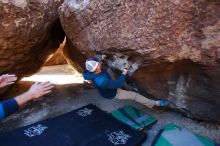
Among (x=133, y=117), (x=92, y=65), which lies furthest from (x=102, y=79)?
(x=133, y=117)

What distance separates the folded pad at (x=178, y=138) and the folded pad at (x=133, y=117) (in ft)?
0.79

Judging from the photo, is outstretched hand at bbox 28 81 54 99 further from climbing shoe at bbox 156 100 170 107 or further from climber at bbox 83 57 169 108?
climbing shoe at bbox 156 100 170 107

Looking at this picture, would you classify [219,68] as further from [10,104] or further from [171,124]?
[10,104]

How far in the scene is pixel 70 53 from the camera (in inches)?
167

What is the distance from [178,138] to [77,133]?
38.6 inches

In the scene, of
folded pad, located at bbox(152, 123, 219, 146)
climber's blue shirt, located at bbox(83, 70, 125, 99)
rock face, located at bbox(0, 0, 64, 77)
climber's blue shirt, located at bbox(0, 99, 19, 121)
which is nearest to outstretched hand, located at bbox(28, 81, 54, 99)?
climber's blue shirt, located at bbox(0, 99, 19, 121)

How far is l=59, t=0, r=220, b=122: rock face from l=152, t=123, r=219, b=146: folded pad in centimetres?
25

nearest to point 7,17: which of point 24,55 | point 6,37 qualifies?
point 6,37

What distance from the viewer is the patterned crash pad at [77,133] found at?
2.79m

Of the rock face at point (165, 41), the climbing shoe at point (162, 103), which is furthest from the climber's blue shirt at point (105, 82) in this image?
the climbing shoe at point (162, 103)

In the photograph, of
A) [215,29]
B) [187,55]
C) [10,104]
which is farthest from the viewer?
[187,55]

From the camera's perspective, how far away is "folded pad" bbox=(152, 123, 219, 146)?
2.59 meters

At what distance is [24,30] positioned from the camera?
3.35 m

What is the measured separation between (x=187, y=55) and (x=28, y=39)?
186cm
